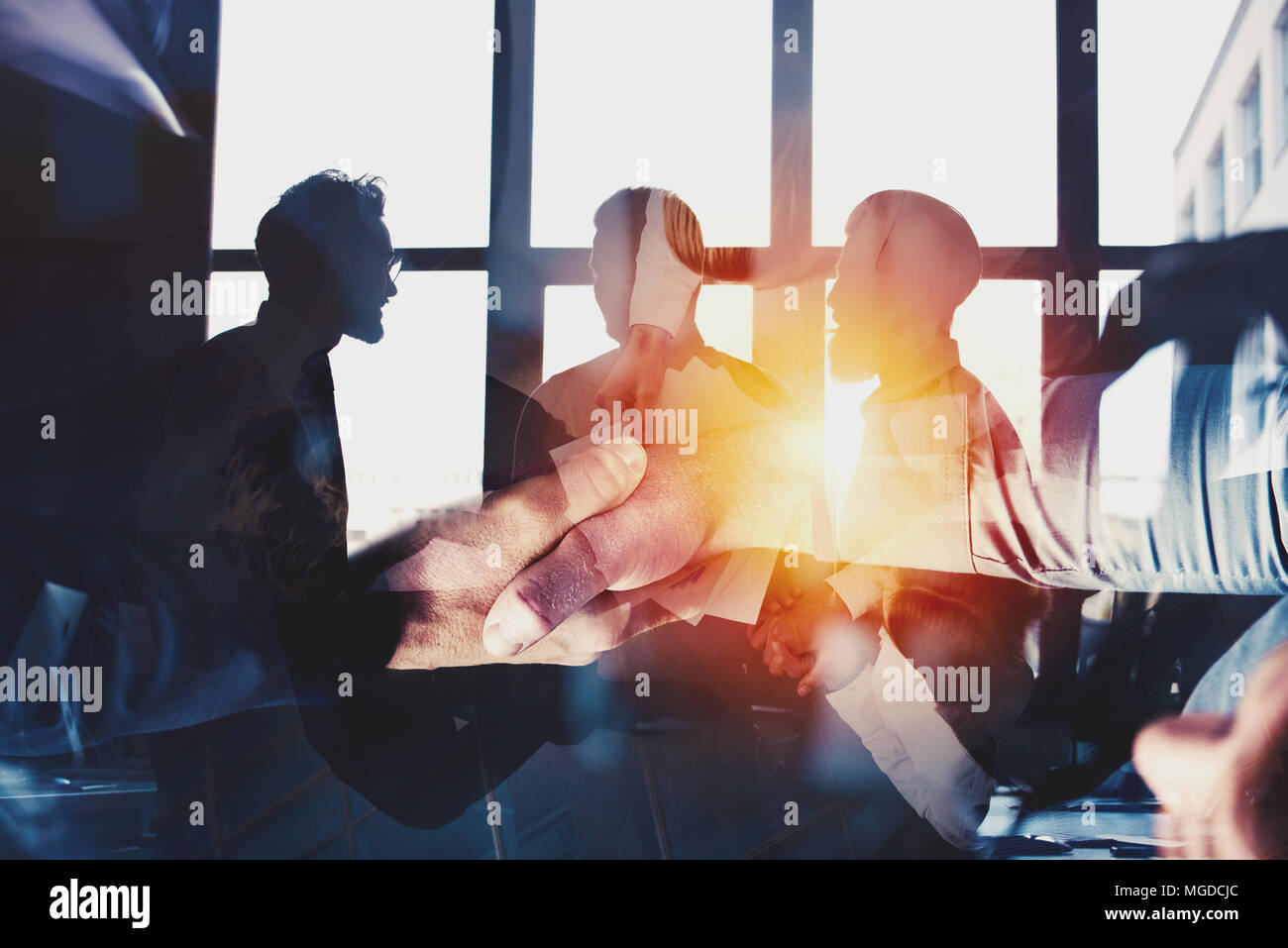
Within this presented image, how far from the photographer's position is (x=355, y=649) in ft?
7.11

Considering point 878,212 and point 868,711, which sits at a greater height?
point 878,212

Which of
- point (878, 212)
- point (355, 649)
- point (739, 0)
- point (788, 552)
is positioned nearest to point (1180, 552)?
point (788, 552)

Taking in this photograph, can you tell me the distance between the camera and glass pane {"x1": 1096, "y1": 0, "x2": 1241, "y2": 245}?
221 cm

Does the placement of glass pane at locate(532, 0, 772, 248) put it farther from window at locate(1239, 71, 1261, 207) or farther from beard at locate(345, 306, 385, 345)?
window at locate(1239, 71, 1261, 207)

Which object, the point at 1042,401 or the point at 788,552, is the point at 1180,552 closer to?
the point at 1042,401

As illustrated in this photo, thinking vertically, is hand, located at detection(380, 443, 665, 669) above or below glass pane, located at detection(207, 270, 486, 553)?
below

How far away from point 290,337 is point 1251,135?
232 centimetres

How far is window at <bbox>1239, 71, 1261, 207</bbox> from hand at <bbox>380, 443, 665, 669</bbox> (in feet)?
5.15

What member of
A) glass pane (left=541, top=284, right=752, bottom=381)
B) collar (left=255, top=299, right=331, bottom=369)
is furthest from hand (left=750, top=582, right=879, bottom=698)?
collar (left=255, top=299, right=331, bottom=369)

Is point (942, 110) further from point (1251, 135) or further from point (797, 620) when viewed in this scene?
point (797, 620)

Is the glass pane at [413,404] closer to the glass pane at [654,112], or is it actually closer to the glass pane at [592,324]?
the glass pane at [592,324]

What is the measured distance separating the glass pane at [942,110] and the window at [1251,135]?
444 mm

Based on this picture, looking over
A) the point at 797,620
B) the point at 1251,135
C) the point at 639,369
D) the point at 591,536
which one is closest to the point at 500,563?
the point at 591,536
